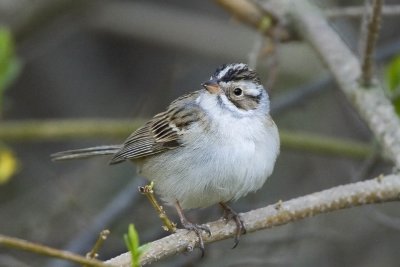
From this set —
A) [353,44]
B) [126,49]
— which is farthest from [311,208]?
[126,49]

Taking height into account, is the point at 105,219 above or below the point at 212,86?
below

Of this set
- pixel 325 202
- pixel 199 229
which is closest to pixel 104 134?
pixel 199 229

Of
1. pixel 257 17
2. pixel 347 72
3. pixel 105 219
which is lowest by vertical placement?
pixel 105 219

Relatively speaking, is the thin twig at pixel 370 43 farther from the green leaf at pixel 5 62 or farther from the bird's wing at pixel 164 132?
the green leaf at pixel 5 62

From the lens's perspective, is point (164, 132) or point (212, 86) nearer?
point (212, 86)

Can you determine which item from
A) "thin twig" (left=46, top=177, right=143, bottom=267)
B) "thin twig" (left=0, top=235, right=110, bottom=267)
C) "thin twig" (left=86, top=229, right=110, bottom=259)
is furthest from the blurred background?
"thin twig" (left=0, top=235, right=110, bottom=267)

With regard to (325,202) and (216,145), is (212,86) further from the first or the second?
(325,202)
